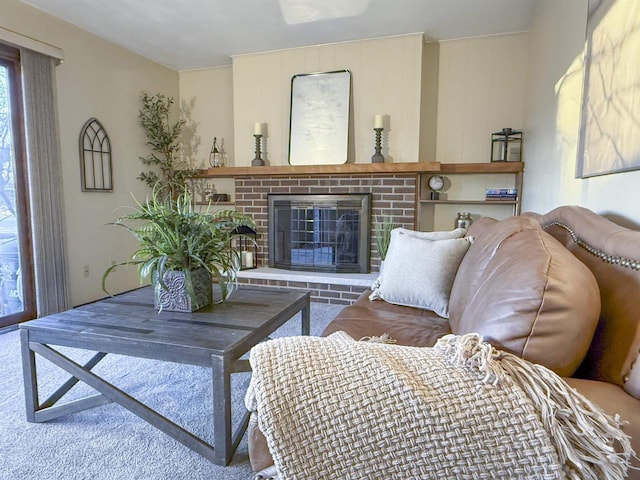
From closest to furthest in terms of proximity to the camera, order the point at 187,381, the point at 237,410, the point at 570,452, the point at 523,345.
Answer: the point at 570,452, the point at 523,345, the point at 237,410, the point at 187,381

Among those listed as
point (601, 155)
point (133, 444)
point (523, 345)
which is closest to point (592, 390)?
point (523, 345)

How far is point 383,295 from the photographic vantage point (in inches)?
82.0

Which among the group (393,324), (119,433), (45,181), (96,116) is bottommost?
(119,433)

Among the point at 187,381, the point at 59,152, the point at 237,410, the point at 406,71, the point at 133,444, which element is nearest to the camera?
the point at 133,444

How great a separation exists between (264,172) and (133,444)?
2809 millimetres

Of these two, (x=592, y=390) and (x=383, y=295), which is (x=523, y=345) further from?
(x=383, y=295)

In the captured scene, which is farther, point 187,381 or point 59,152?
→ point 59,152

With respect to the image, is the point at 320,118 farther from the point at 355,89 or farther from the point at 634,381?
the point at 634,381

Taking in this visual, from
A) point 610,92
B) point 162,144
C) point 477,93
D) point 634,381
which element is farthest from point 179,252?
point 477,93

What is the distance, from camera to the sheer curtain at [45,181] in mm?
2967

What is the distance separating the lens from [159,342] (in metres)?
1.40

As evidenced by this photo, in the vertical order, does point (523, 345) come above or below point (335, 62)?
below

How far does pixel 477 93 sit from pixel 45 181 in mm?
3902

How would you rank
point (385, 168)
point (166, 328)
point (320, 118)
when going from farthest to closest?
point (320, 118) → point (385, 168) → point (166, 328)
